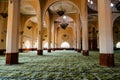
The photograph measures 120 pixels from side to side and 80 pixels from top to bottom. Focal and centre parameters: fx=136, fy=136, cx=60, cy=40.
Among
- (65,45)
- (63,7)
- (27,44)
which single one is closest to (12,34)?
(63,7)

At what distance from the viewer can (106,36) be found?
589 cm

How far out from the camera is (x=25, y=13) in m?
22.7

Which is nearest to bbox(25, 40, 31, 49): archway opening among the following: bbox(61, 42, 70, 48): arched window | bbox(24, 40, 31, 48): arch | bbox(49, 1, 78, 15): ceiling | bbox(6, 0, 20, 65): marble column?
bbox(24, 40, 31, 48): arch

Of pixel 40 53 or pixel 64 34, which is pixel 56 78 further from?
pixel 64 34

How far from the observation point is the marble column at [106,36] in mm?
5828

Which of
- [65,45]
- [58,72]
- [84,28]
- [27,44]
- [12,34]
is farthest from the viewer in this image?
[65,45]

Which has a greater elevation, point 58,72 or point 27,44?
point 27,44

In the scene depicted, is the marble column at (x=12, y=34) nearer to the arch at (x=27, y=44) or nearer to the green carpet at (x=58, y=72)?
the green carpet at (x=58, y=72)

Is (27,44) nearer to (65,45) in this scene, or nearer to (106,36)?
(65,45)

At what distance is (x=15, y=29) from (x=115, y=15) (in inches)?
723

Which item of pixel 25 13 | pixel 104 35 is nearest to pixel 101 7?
pixel 104 35

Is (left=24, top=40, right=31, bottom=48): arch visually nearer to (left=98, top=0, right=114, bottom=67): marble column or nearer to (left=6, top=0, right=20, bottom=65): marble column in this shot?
(left=6, top=0, right=20, bottom=65): marble column

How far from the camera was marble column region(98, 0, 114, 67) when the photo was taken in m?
5.83

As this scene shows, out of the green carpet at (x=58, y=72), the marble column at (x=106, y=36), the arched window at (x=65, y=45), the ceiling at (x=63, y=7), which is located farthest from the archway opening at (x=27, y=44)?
the marble column at (x=106, y=36)
